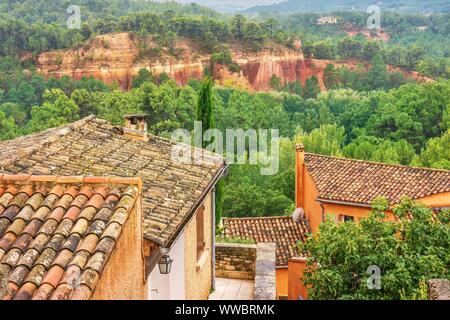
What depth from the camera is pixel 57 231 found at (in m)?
4.98

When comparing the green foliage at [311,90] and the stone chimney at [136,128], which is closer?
the stone chimney at [136,128]

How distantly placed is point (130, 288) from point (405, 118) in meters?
50.2

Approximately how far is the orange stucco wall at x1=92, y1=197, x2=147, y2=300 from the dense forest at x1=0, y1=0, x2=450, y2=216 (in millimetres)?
27875

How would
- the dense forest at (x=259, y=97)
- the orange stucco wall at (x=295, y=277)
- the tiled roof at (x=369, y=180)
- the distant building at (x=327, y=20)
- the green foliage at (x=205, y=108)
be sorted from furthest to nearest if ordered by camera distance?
the distant building at (x=327, y=20)
the dense forest at (x=259, y=97)
the green foliage at (x=205, y=108)
the tiled roof at (x=369, y=180)
the orange stucco wall at (x=295, y=277)

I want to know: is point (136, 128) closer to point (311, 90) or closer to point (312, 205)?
point (312, 205)

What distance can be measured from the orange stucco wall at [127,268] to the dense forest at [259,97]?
91.5 feet

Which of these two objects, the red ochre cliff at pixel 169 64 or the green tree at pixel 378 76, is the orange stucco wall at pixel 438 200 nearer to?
the red ochre cliff at pixel 169 64

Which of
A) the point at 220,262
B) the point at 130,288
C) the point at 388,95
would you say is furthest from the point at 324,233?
the point at 388,95

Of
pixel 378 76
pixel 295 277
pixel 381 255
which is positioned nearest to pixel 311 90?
pixel 378 76

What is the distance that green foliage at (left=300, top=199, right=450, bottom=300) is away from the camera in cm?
1152

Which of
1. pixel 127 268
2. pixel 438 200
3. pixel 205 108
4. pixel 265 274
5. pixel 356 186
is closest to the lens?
pixel 127 268

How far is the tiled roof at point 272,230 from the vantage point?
22328 mm

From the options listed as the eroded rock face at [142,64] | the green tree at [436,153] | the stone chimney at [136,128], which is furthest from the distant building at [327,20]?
the stone chimney at [136,128]

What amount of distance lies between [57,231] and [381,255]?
27.3 ft
